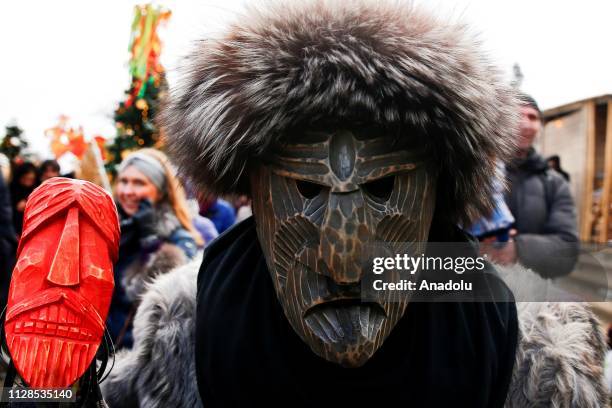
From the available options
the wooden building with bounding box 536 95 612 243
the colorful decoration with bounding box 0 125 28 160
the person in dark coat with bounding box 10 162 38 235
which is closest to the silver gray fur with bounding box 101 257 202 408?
the wooden building with bounding box 536 95 612 243

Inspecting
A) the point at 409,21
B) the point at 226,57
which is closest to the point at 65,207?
the point at 226,57

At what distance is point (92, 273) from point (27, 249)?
14cm

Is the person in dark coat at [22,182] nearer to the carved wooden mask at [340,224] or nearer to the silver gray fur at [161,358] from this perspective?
the silver gray fur at [161,358]

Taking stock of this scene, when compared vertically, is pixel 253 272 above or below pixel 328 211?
below

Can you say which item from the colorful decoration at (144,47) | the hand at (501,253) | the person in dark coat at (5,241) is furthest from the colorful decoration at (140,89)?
the hand at (501,253)

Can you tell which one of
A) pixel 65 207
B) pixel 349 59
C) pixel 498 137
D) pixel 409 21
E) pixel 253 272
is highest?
pixel 409 21

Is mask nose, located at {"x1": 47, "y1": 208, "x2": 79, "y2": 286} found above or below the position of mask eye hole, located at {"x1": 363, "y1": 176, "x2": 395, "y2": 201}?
below

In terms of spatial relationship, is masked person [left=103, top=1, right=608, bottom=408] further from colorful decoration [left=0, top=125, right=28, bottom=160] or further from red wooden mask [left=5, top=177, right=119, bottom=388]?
colorful decoration [left=0, top=125, right=28, bottom=160]

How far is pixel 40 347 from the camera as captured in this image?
1081mm

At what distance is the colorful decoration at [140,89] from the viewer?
5434mm

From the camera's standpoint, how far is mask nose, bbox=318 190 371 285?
1199mm

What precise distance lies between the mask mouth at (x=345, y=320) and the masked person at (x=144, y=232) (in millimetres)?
1299

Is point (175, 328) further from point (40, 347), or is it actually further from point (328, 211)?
point (328, 211)

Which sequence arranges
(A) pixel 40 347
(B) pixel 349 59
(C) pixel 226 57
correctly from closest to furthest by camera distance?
(A) pixel 40 347 < (B) pixel 349 59 < (C) pixel 226 57
